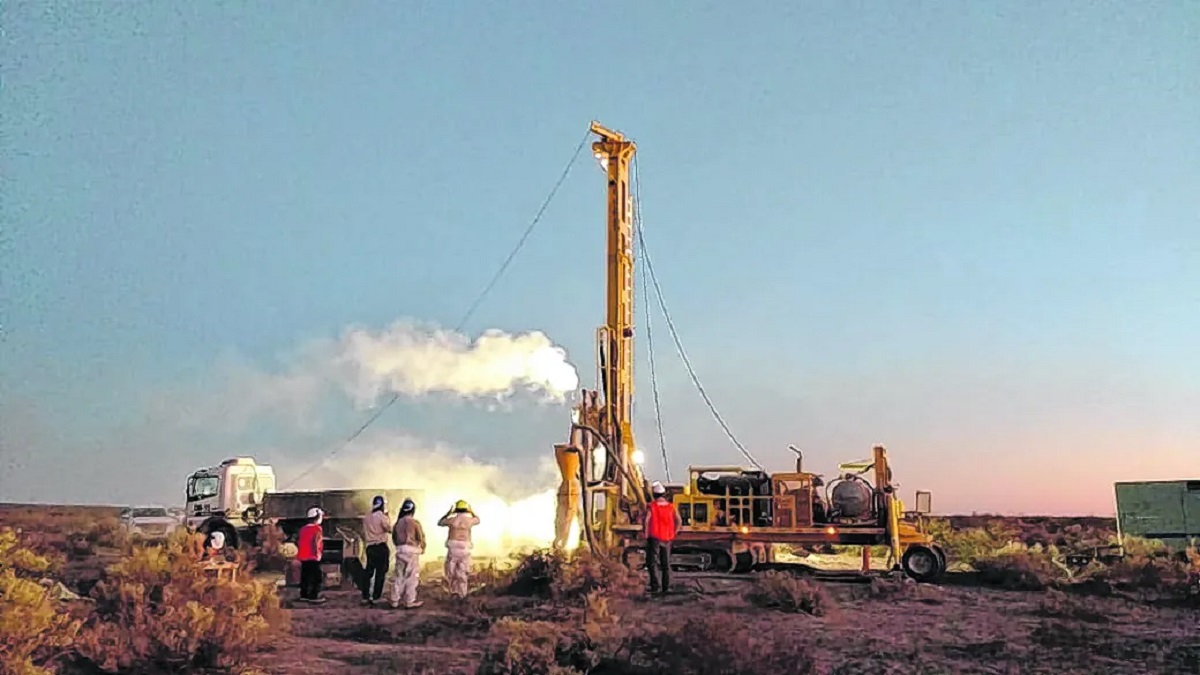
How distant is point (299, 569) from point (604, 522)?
6.72 metres

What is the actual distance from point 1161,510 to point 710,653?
20632 mm

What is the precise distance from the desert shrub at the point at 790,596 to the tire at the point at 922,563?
4819mm

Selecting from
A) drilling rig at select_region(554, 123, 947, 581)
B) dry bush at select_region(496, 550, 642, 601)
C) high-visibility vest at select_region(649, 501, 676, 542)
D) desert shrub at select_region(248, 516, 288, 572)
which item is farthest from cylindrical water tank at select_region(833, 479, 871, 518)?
desert shrub at select_region(248, 516, 288, 572)

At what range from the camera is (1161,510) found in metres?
26.9

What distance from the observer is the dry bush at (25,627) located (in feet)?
32.1

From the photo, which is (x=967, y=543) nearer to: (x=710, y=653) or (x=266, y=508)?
(x=266, y=508)

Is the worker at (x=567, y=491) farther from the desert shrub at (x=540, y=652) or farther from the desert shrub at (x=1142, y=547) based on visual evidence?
the desert shrub at (x=1142, y=547)

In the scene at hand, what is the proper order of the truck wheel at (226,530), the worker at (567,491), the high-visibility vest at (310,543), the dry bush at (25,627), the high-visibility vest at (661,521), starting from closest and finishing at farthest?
the dry bush at (25,627), the high-visibility vest at (310,543), the high-visibility vest at (661,521), the worker at (567,491), the truck wheel at (226,530)

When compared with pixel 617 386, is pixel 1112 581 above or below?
below

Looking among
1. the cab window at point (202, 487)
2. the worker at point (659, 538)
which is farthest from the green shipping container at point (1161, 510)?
the cab window at point (202, 487)

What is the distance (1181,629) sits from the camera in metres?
15.1

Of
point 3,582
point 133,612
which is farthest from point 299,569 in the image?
point 3,582

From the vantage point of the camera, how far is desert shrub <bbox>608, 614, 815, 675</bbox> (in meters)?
10.6

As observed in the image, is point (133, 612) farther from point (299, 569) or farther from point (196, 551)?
point (299, 569)
